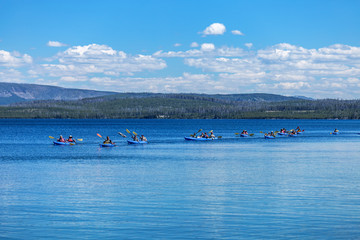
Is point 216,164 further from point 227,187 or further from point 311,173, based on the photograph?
point 227,187

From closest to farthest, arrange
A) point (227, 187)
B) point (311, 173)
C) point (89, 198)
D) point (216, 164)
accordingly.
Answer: point (89, 198) → point (227, 187) → point (311, 173) → point (216, 164)

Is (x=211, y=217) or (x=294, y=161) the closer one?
(x=211, y=217)

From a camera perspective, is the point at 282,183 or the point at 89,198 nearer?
the point at 89,198

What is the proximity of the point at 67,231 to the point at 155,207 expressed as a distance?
6.44m

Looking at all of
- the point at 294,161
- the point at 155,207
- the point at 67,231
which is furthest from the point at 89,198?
the point at 294,161

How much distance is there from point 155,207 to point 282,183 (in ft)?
43.4

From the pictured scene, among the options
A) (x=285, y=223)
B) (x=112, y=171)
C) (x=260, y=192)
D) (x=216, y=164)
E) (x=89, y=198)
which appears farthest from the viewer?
(x=216, y=164)

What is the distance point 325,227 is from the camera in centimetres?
2397

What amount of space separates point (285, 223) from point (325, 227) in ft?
6.18

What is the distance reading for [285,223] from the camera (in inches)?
976

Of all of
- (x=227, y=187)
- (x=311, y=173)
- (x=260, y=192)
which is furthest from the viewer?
(x=311, y=173)

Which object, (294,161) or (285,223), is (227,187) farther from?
(294,161)

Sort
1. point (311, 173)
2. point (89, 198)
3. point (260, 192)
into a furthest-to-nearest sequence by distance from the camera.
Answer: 1. point (311, 173)
2. point (260, 192)
3. point (89, 198)

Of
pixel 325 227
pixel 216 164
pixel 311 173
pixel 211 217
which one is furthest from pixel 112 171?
pixel 325 227
